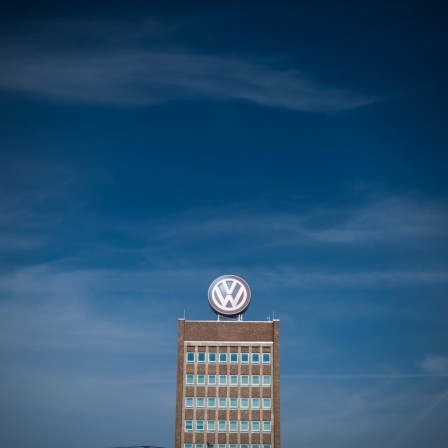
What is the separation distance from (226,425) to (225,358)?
38.4ft

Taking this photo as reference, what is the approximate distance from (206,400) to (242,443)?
31.8 feet

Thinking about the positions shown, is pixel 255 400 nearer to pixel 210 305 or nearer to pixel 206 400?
pixel 206 400

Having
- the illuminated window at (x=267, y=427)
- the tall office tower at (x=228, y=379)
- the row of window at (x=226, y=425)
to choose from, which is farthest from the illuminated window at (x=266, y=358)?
the illuminated window at (x=267, y=427)

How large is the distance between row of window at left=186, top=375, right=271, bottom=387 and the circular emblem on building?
38.0 ft

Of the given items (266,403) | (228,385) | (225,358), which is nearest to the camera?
(266,403)

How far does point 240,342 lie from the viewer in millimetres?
125688

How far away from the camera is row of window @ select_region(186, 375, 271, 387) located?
124m

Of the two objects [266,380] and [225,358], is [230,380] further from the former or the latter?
[266,380]

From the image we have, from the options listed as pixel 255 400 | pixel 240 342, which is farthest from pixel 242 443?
pixel 240 342

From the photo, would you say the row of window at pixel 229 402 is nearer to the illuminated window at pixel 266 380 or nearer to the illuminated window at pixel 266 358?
the illuminated window at pixel 266 380

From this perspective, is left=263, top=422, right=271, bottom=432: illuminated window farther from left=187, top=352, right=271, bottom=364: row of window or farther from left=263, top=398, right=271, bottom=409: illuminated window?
left=187, top=352, right=271, bottom=364: row of window

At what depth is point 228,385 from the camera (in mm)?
123500

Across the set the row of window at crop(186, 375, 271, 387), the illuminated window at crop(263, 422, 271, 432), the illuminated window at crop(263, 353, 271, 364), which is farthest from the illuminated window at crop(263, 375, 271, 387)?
the illuminated window at crop(263, 422, 271, 432)

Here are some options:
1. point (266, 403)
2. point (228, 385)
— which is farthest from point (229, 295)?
point (266, 403)
